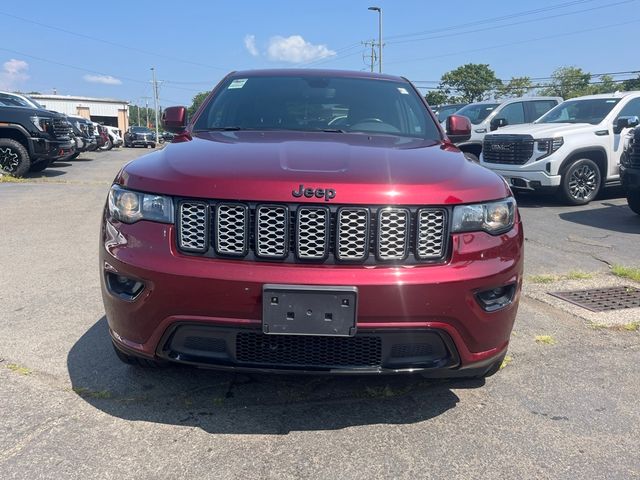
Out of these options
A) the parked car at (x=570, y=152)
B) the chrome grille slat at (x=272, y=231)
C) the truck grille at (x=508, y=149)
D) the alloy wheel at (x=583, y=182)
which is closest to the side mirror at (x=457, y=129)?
the chrome grille slat at (x=272, y=231)

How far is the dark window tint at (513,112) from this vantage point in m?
14.0

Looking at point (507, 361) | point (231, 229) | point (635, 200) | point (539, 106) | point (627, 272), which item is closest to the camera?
point (231, 229)

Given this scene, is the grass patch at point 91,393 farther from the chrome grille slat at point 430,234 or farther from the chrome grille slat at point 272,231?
the chrome grille slat at point 430,234

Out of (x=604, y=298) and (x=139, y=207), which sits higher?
(x=139, y=207)

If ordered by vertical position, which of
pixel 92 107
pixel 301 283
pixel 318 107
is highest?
pixel 92 107

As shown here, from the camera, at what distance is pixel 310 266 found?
2.36m

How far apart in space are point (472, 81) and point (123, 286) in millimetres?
80403

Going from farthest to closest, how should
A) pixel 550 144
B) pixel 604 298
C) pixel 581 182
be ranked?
pixel 581 182
pixel 550 144
pixel 604 298

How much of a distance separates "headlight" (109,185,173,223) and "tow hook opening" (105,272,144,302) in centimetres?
26

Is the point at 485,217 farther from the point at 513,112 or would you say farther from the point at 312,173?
the point at 513,112

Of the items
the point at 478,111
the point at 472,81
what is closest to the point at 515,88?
the point at 472,81

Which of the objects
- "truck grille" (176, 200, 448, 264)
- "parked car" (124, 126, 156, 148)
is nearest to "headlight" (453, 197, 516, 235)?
"truck grille" (176, 200, 448, 264)

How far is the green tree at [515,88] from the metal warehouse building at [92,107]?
51.3m

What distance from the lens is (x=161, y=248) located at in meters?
2.42
